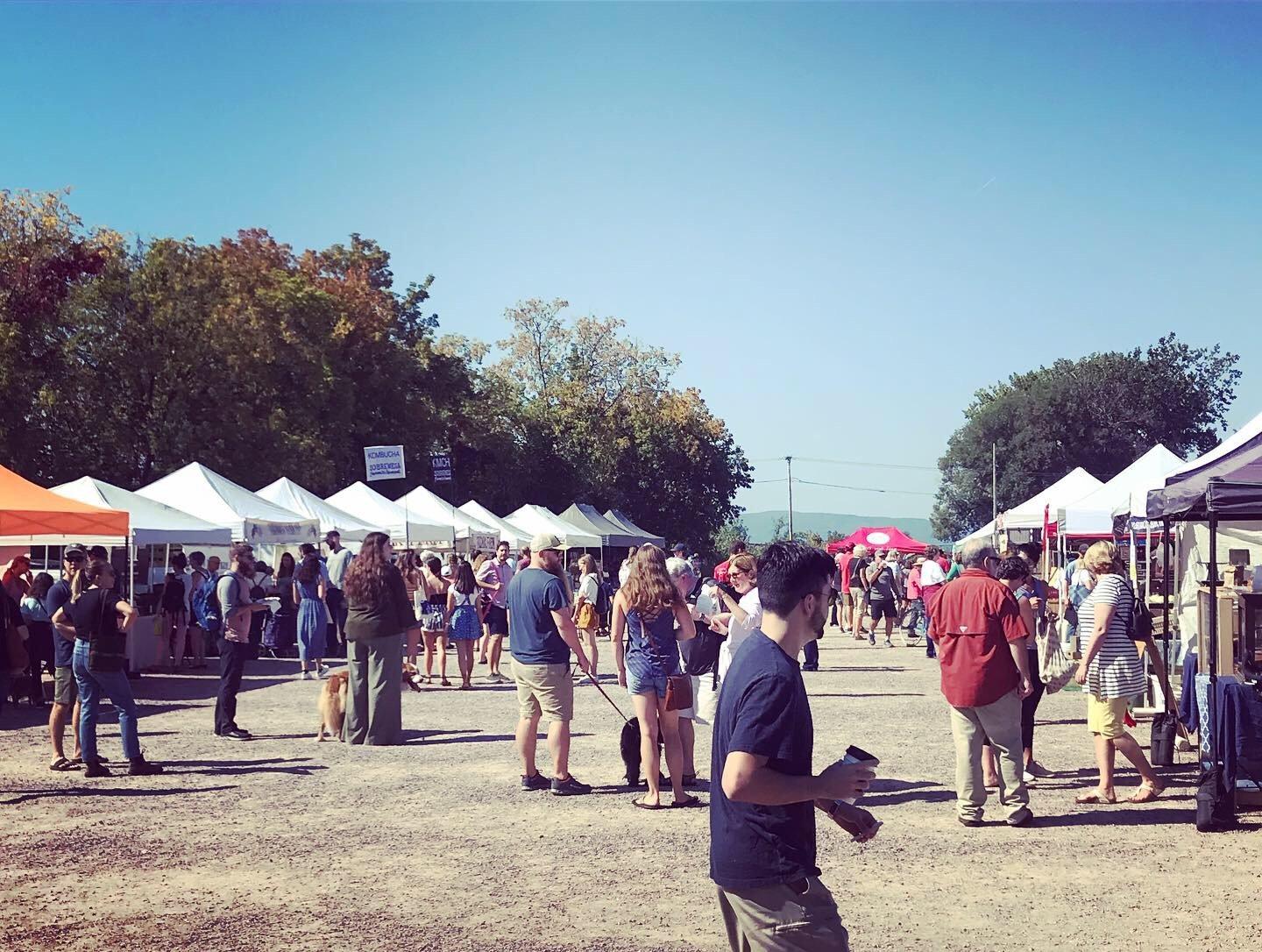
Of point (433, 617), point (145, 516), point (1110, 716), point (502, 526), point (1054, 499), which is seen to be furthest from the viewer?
point (502, 526)

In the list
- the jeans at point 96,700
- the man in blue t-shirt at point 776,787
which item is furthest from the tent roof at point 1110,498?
the man in blue t-shirt at point 776,787

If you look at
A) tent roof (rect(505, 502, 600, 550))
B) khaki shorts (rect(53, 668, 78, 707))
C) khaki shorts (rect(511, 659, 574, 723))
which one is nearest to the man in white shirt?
khaki shorts (rect(53, 668, 78, 707))

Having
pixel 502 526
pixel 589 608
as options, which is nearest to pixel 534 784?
pixel 589 608

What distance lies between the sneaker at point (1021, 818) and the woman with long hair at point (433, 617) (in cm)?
1026

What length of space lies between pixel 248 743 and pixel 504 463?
45718mm

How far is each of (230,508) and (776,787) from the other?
20.5 metres

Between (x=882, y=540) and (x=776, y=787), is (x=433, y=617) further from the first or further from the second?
(x=882, y=540)

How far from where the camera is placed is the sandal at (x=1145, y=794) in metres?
8.71

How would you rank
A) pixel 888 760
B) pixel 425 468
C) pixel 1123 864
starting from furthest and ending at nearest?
pixel 425 468 < pixel 888 760 < pixel 1123 864

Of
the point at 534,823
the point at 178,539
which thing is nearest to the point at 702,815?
the point at 534,823

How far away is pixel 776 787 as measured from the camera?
3283 millimetres

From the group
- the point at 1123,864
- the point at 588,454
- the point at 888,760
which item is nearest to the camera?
the point at 1123,864

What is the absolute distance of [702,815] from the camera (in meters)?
8.45

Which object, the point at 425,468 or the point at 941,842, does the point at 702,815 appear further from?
the point at 425,468
